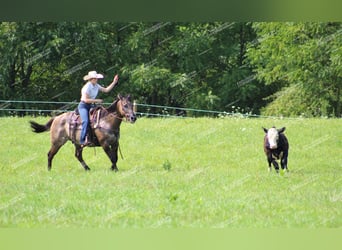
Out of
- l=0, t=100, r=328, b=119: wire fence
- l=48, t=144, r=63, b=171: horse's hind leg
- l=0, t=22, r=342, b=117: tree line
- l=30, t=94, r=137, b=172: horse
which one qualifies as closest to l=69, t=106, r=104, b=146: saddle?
l=30, t=94, r=137, b=172: horse

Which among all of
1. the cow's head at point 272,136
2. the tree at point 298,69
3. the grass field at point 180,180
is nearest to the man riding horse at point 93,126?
the grass field at point 180,180

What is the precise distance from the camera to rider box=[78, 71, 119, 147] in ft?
22.6

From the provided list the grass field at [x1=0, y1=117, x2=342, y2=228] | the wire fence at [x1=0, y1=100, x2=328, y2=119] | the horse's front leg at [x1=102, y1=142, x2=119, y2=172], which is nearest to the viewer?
the grass field at [x1=0, y1=117, x2=342, y2=228]

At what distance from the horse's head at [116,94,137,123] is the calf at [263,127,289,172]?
1598mm

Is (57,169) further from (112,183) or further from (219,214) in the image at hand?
(219,214)

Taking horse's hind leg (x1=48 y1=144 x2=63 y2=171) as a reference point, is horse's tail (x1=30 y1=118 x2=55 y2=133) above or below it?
above

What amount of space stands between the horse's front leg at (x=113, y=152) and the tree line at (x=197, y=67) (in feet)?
1.83

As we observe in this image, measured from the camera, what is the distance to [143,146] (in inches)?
288

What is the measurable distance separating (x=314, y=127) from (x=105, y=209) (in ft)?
13.5

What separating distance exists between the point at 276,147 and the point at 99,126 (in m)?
2.11

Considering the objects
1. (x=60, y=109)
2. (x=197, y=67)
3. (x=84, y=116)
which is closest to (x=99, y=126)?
(x=84, y=116)

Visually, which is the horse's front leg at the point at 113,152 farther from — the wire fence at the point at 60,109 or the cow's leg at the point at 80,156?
the wire fence at the point at 60,109

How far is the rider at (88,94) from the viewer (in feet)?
22.6

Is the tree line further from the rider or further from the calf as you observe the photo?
the calf
